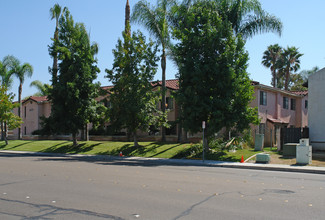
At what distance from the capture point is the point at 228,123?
22.3 meters

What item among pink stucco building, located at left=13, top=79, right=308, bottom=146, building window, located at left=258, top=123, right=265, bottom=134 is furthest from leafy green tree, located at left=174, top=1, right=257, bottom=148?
building window, located at left=258, top=123, right=265, bottom=134

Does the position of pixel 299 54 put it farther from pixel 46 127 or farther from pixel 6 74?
pixel 6 74

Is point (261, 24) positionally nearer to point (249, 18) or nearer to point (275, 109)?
point (249, 18)

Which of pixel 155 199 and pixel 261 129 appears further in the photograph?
pixel 261 129

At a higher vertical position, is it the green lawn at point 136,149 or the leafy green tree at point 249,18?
the leafy green tree at point 249,18

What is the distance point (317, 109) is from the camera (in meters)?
24.3

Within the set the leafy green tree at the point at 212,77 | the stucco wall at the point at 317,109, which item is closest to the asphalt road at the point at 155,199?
the leafy green tree at the point at 212,77

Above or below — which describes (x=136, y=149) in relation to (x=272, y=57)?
below

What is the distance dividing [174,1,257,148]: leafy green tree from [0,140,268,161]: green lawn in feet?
5.77

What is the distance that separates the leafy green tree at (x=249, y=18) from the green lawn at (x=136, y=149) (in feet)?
32.3

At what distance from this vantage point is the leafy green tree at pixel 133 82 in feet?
88.3

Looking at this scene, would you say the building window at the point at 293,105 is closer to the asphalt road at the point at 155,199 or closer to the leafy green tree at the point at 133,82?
the leafy green tree at the point at 133,82

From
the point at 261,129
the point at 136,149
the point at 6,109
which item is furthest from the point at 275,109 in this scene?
the point at 6,109

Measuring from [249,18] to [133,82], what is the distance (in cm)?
1066
